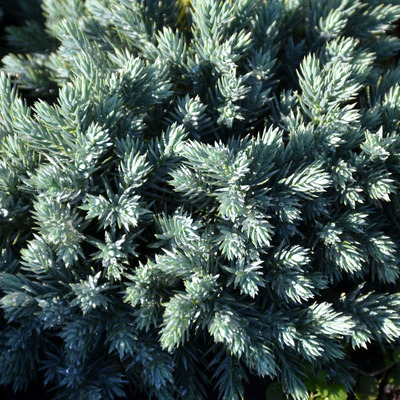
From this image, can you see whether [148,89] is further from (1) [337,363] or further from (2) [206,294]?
(1) [337,363]

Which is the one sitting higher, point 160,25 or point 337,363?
point 160,25

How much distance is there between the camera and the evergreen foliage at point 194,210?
1520 mm

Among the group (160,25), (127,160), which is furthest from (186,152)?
(160,25)

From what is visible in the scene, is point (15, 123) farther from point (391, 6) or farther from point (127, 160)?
point (391, 6)

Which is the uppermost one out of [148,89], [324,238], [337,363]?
[148,89]

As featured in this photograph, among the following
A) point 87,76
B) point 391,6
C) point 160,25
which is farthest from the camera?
point 391,6

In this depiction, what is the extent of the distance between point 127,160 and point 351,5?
A: 1.09m

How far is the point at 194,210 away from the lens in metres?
1.77

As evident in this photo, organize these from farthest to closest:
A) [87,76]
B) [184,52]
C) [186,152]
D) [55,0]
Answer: [55,0] → [184,52] → [87,76] → [186,152]

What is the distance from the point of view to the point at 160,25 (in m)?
1.91

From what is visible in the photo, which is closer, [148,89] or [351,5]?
[148,89]

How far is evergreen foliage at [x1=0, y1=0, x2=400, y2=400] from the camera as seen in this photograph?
4.99 feet

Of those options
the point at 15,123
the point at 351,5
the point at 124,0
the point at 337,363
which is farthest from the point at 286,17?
the point at 337,363

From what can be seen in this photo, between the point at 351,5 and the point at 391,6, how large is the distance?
8.8 inches
